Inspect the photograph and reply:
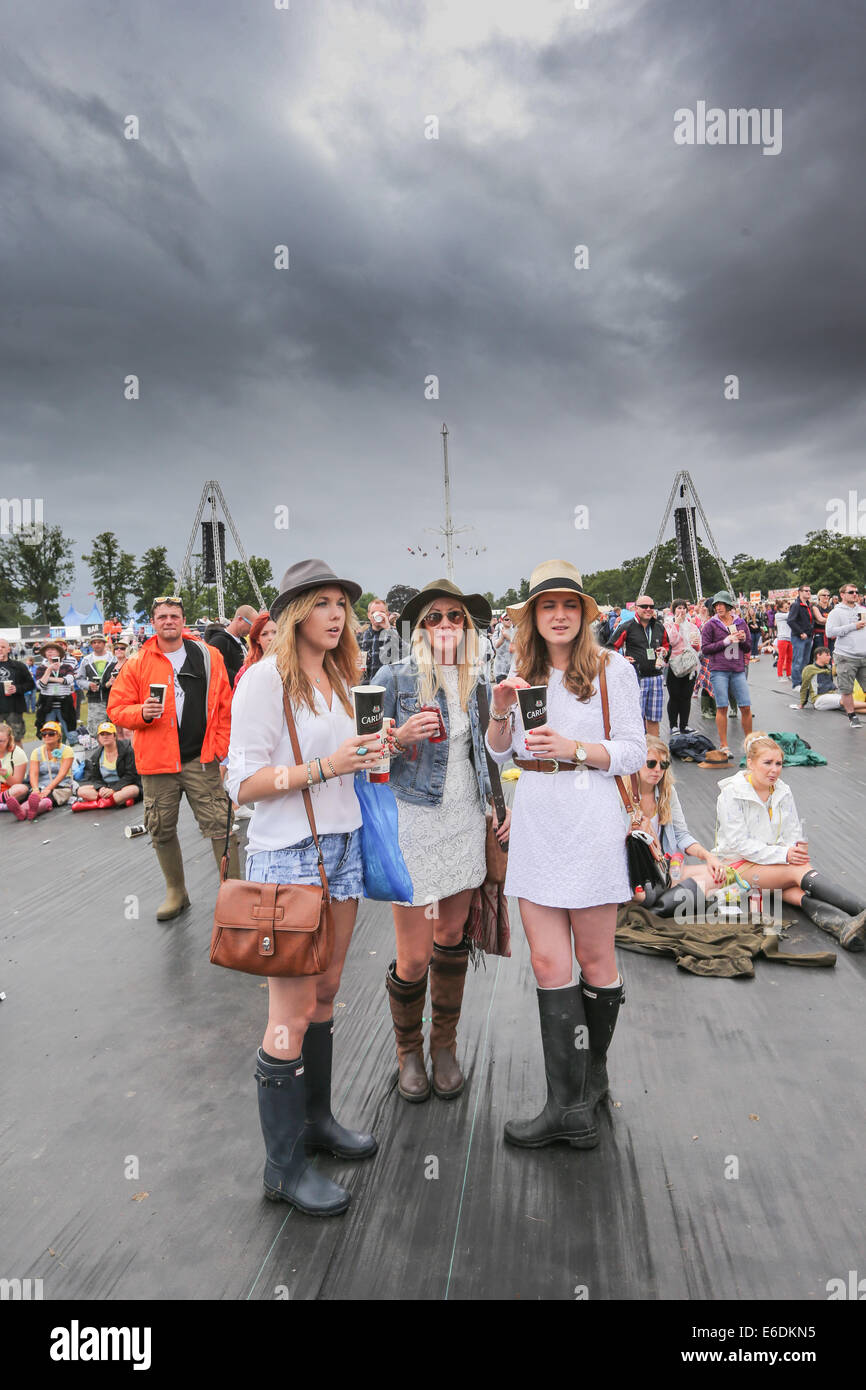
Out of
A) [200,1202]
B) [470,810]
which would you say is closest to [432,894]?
[470,810]

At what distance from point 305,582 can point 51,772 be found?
7481 millimetres

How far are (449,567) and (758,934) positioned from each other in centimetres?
3235

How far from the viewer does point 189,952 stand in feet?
13.6

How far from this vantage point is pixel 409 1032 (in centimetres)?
272

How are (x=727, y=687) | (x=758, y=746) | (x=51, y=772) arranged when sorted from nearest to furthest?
(x=758, y=746), (x=51, y=772), (x=727, y=687)

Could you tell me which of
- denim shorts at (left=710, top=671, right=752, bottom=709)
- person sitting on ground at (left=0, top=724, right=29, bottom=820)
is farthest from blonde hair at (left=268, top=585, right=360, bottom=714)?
denim shorts at (left=710, top=671, right=752, bottom=709)

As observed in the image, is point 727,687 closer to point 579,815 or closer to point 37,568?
point 579,815

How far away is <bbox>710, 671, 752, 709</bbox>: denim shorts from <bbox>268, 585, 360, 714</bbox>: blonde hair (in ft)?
23.7

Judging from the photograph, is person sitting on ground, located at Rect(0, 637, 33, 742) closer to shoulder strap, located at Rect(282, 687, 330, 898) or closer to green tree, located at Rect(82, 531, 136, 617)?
shoulder strap, located at Rect(282, 687, 330, 898)

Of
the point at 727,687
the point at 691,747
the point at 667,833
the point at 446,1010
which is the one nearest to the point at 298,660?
the point at 446,1010

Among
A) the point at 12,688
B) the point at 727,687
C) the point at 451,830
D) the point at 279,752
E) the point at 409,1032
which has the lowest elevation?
the point at 409,1032

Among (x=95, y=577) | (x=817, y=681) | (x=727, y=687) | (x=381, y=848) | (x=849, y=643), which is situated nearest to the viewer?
(x=381, y=848)
